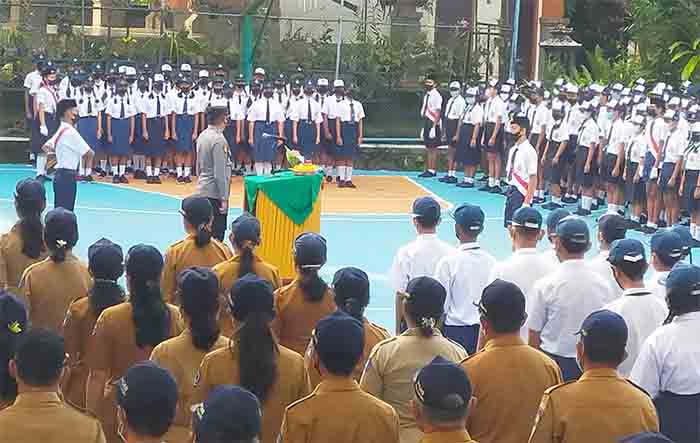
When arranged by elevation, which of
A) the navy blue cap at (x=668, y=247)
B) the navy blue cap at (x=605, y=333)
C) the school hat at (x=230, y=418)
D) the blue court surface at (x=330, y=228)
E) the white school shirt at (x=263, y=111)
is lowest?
the blue court surface at (x=330, y=228)

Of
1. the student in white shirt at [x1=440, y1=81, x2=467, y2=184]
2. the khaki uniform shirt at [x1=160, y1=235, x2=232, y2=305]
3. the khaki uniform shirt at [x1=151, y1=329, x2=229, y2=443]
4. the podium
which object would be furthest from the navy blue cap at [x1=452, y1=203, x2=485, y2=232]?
the student in white shirt at [x1=440, y1=81, x2=467, y2=184]

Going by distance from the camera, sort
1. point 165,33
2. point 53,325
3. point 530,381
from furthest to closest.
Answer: point 165,33 → point 53,325 → point 530,381

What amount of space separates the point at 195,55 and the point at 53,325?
59.6 ft

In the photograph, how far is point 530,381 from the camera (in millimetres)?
5344

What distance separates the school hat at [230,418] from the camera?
3.80 m

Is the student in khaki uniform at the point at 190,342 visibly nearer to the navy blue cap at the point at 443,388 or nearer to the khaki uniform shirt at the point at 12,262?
the navy blue cap at the point at 443,388

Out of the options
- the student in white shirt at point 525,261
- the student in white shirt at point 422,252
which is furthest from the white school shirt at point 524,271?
the student in white shirt at point 422,252

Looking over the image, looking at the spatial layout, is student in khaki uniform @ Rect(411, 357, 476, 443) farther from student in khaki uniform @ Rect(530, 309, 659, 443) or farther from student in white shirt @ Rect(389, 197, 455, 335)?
student in white shirt @ Rect(389, 197, 455, 335)

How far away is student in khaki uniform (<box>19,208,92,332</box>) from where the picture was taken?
22.2 feet

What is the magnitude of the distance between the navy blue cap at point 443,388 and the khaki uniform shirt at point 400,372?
1106 mm

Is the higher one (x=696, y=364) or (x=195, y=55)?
(x=195, y=55)

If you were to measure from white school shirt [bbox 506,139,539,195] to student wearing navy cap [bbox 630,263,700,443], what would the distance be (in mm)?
7688

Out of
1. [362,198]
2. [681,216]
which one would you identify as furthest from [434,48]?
[681,216]

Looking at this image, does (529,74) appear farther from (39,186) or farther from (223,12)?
(39,186)
